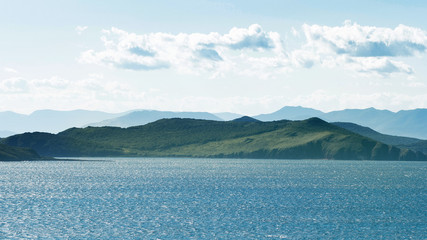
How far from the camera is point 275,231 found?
256 feet

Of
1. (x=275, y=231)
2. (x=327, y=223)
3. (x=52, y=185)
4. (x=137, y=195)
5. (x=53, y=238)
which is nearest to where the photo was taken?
(x=53, y=238)

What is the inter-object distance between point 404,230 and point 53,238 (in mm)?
50881

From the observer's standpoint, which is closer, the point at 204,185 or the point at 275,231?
the point at 275,231

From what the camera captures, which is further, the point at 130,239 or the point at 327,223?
the point at 327,223

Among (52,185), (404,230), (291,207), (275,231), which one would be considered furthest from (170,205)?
(52,185)

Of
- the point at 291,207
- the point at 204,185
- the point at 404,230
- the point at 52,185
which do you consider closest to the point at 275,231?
the point at 404,230

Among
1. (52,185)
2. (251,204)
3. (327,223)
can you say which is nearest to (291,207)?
(251,204)

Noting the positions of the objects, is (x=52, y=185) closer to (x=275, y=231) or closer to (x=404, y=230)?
(x=275, y=231)

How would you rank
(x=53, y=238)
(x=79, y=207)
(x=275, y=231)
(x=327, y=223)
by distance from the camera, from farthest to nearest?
(x=79, y=207) → (x=327, y=223) → (x=275, y=231) → (x=53, y=238)

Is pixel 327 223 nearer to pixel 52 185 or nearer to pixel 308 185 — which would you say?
pixel 308 185

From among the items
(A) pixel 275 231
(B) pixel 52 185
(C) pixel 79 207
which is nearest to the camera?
(A) pixel 275 231

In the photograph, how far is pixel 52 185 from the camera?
154 meters

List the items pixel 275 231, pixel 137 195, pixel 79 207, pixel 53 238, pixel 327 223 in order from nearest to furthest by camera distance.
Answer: pixel 53 238 < pixel 275 231 < pixel 327 223 < pixel 79 207 < pixel 137 195

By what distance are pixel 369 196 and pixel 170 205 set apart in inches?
2012
